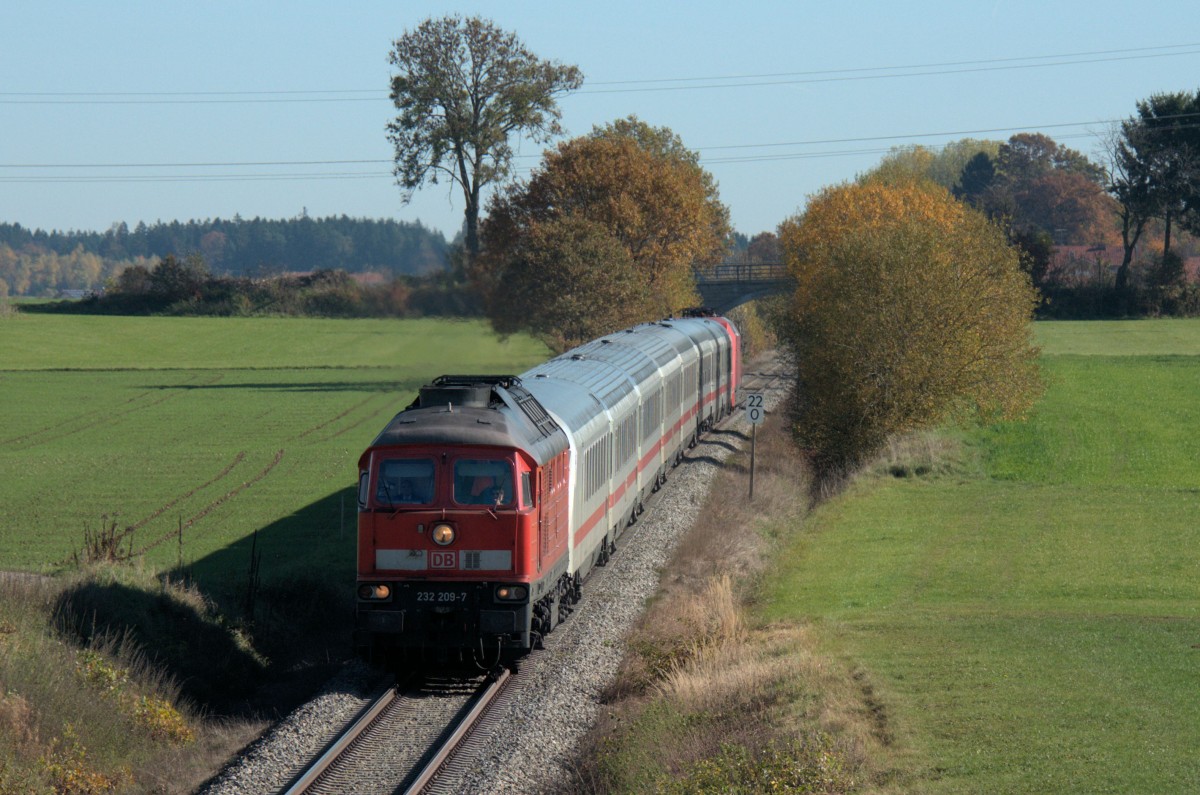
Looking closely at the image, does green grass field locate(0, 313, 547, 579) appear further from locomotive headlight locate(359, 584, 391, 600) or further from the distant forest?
locomotive headlight locate(359, 584, 391, 600)

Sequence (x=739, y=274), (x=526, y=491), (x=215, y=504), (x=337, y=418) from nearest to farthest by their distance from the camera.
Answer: (x=526, y=491) → (x=215, y=504) → (x=337, y=418) → (x=739, y=274)

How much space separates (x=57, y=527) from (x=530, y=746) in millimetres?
20906

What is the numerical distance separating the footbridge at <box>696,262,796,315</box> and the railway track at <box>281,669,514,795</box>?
6269 cm

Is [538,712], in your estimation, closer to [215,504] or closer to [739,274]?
[215,504]

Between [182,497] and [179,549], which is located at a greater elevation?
[179,549]

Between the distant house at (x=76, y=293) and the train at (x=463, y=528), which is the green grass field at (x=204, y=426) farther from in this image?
the train at (x=463, y=528)

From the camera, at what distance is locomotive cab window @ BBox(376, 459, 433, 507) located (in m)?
15.3

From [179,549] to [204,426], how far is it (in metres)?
27.0

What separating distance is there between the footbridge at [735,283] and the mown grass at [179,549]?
2315 centimetres

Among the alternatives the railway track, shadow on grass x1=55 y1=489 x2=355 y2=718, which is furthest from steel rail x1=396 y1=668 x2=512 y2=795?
shadow on grass x1=55 y1=489 x2=355 y2=718

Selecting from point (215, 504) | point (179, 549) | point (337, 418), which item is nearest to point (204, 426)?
point (337, 418)

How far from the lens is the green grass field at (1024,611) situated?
1249 cm

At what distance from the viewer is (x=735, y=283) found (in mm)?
78688

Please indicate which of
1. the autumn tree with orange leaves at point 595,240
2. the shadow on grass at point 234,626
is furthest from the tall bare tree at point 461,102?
the shadow on grass at point 234,626
